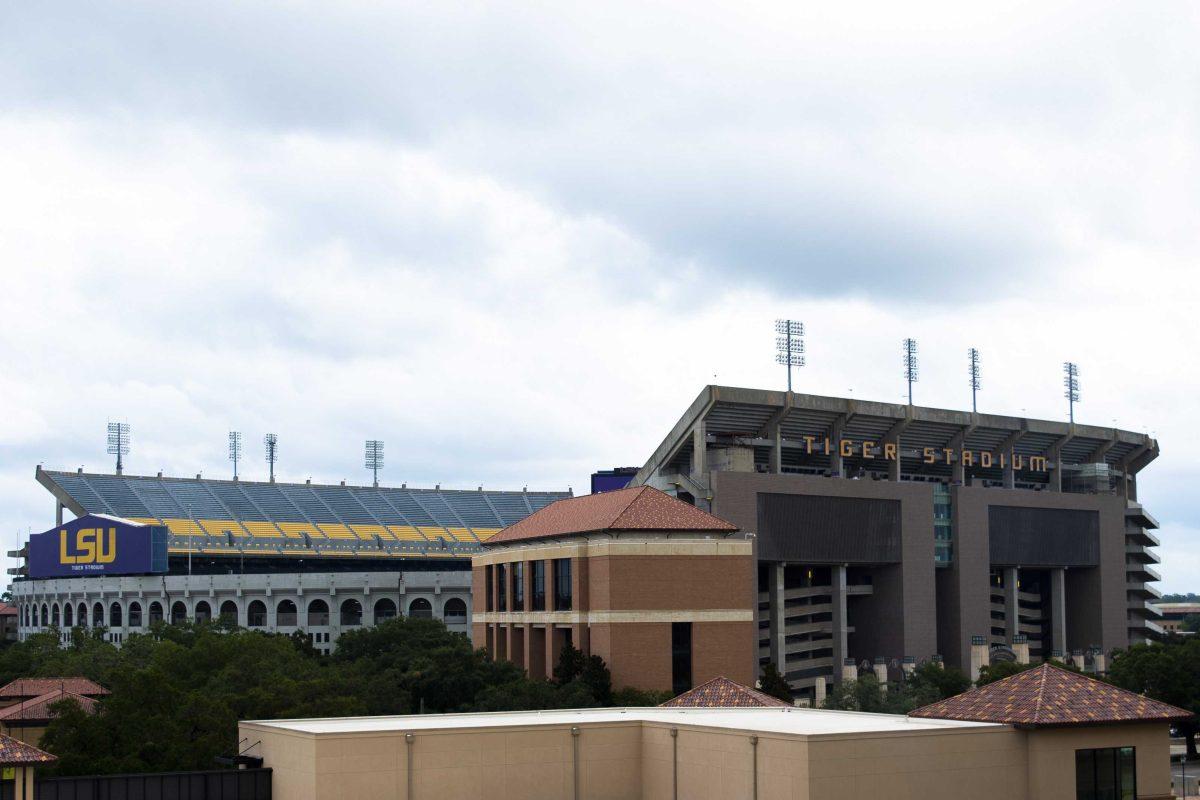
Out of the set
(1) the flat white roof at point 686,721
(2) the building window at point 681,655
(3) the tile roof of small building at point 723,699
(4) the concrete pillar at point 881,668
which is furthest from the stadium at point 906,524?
(1) the flat white roof at point 686,721

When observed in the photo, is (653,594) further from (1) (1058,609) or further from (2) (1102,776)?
(1) (1058,609)

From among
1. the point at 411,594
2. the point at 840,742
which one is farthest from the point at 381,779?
the point at 411,594

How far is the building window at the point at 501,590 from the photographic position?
12599cm

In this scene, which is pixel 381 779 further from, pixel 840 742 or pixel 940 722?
pixel 940 722

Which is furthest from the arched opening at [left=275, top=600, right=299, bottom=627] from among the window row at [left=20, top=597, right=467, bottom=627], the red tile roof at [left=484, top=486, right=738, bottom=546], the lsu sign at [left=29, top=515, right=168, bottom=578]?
the red tile roof at [left=484, top=486, right=738, bottom=546]

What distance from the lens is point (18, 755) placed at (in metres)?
50.6

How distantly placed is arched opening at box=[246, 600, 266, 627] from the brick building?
67179 millimetres

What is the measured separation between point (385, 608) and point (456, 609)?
9282 mm

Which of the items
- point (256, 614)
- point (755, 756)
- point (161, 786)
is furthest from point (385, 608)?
point (755, 756)

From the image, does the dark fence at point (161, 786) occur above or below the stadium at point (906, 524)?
below

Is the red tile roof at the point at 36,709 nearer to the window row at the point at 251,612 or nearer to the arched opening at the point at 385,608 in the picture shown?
the window row at the point at 251,612

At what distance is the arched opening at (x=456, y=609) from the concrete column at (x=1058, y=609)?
2745 inches

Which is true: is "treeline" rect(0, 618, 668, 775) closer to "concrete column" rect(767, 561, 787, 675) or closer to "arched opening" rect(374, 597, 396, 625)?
"concrete column" rect(767, 561, 787, 675)

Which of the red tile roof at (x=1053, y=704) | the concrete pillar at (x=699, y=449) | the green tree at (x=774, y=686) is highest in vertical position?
the concrete pillar at (x=699, y=449)
